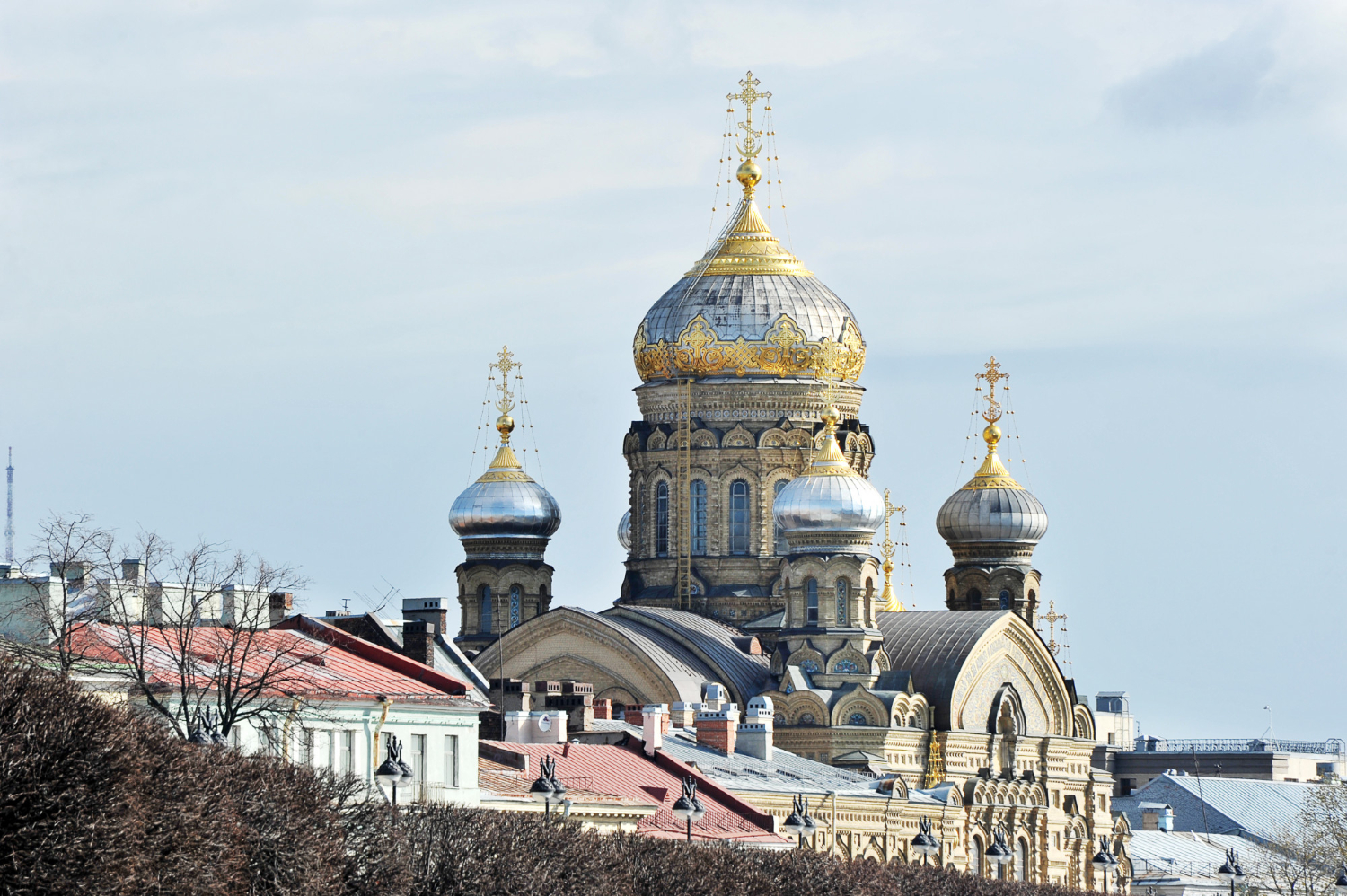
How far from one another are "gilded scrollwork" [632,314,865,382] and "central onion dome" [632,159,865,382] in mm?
19

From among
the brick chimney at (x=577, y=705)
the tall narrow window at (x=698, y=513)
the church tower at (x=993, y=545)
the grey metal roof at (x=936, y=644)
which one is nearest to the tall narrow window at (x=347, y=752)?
the brick chimney at (x=577, y=705)

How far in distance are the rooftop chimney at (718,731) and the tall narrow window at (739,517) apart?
9.82 m

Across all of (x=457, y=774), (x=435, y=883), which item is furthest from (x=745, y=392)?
(x=435, y=883)

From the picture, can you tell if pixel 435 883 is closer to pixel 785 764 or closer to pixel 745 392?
pixel 785 764

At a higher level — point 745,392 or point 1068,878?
point 745,392

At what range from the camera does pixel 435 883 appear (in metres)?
27.6

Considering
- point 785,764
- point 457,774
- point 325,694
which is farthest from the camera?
point 785,764

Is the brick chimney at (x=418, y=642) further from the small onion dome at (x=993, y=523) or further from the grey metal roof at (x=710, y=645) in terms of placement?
the small onion dome at (x=993, y=523)

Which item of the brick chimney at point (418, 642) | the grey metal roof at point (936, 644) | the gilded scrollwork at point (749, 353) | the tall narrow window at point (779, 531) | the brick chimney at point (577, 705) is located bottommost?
the brick chimney at point (577, 705)

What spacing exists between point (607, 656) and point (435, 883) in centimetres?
3409

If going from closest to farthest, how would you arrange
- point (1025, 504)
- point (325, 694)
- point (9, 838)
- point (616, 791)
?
1. point (9, 838)
2. point (325, 694)
3. point (616, 791)
4. point (1025, 504)

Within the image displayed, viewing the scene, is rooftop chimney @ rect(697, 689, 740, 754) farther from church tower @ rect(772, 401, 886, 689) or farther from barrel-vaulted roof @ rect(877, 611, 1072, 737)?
barrel-vaulted roof @ rect(877, 611, 1072, 737)

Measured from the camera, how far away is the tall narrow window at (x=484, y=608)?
66.1 m

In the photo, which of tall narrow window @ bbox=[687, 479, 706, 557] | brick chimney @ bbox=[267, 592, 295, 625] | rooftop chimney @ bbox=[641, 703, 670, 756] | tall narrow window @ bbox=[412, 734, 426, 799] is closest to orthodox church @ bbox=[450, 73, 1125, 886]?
tall narrow window @ bbox=[687, 479, 706, 557]
